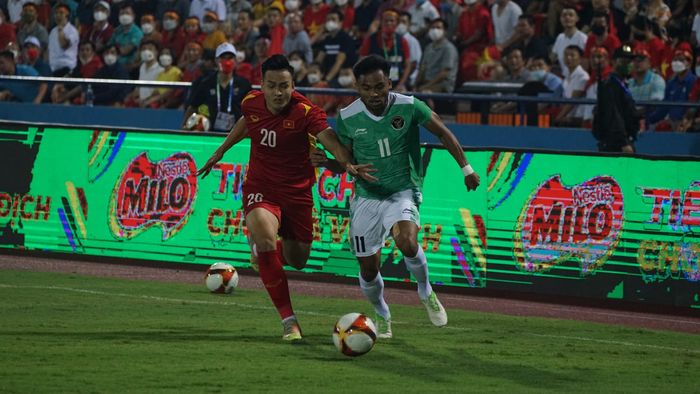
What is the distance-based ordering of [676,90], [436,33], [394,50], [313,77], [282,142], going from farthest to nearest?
[313,77] → [394,50] → [436,33] → [676,90] → [282,142]

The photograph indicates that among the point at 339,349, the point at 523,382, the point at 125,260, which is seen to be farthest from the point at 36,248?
the point at 523,382

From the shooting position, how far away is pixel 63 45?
27109mm

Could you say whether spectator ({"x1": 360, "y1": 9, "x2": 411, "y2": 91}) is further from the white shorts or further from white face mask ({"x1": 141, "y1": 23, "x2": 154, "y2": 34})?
the white shorts

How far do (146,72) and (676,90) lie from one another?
1023cm

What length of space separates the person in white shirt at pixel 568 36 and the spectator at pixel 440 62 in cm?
165

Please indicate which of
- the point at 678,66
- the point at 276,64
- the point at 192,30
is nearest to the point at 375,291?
the point at 276,64

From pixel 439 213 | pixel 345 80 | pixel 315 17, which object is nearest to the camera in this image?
pixel 439 213

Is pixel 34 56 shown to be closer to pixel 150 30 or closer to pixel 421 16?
pixel 150 30

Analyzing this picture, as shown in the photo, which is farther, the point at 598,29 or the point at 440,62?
the point at 440,62

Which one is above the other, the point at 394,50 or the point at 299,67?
the point at 394,50

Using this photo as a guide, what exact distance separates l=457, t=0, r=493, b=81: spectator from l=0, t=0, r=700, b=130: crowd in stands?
0.07 feet

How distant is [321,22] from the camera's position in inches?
950

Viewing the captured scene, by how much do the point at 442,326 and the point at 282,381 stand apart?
3492mm

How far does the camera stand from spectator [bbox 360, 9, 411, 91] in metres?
21.8
